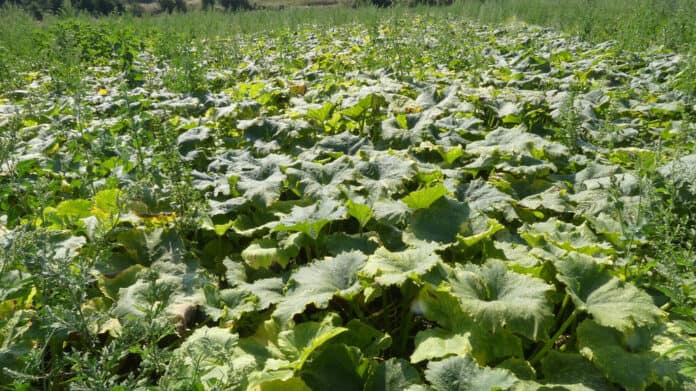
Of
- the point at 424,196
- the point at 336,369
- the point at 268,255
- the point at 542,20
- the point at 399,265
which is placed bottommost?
the point at 336,369

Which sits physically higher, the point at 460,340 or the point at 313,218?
the point at 313,218

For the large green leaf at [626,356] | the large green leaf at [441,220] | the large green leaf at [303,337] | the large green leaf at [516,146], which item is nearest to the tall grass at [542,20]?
the large green leaf at [516,146]

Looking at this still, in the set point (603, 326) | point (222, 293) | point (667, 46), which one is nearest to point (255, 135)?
point (222, 293)

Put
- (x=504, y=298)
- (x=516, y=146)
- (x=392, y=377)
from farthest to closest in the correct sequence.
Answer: (x=516, y=146) → (x=504, y=298) → (x=392, y=377)

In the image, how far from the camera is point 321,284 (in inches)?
84.2

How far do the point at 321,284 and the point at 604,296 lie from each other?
3.73ft

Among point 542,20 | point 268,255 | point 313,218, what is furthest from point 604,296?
point 542,20

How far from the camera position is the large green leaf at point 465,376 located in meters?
1.59

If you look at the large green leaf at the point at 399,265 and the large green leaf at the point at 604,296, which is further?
the large green leaf at the point at 399,265

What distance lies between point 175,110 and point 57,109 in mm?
1105

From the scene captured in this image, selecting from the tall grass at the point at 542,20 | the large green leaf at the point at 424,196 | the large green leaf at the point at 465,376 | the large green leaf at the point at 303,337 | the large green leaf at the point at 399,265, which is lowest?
the large green leaf at the point at 303,337

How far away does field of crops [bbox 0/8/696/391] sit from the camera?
176 centimetres

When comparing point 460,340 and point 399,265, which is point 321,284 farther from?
point 460,340

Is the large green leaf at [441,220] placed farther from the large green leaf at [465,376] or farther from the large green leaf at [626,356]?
the large green leaf at [465,376]
